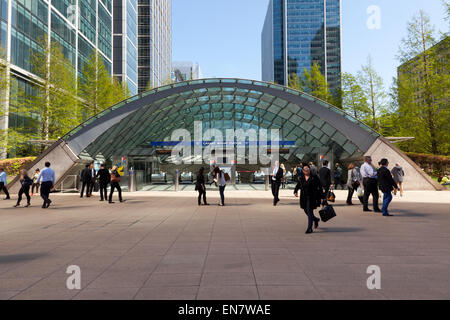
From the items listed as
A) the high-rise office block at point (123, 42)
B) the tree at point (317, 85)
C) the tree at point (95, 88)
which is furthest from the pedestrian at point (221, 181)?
the high-rise office block at point (123, 42)

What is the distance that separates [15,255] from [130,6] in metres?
74.5

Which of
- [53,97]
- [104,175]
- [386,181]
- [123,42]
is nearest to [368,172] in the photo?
[386,181]

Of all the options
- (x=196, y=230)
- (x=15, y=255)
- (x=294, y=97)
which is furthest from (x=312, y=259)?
(x=294, y=97)

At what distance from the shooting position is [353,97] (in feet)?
119

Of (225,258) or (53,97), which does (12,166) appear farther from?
(225,258)

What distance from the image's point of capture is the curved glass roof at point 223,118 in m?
22.2

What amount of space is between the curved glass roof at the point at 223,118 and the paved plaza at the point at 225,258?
13.2 metres

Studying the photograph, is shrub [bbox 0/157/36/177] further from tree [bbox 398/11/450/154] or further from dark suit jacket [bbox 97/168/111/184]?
tree [bbox 398/11/450/154]

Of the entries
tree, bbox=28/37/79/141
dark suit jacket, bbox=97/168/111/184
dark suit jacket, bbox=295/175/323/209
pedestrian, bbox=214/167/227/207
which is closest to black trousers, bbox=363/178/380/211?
dark suit jacket, bbox=295/175/323/209

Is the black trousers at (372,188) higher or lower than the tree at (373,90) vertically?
lower

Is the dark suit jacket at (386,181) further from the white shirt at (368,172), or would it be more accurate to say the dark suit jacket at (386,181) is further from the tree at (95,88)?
the tree at (95,88)

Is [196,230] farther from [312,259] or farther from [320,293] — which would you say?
[320,293]

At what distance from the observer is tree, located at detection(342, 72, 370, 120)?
119ft

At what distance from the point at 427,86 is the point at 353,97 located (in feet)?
25.0
